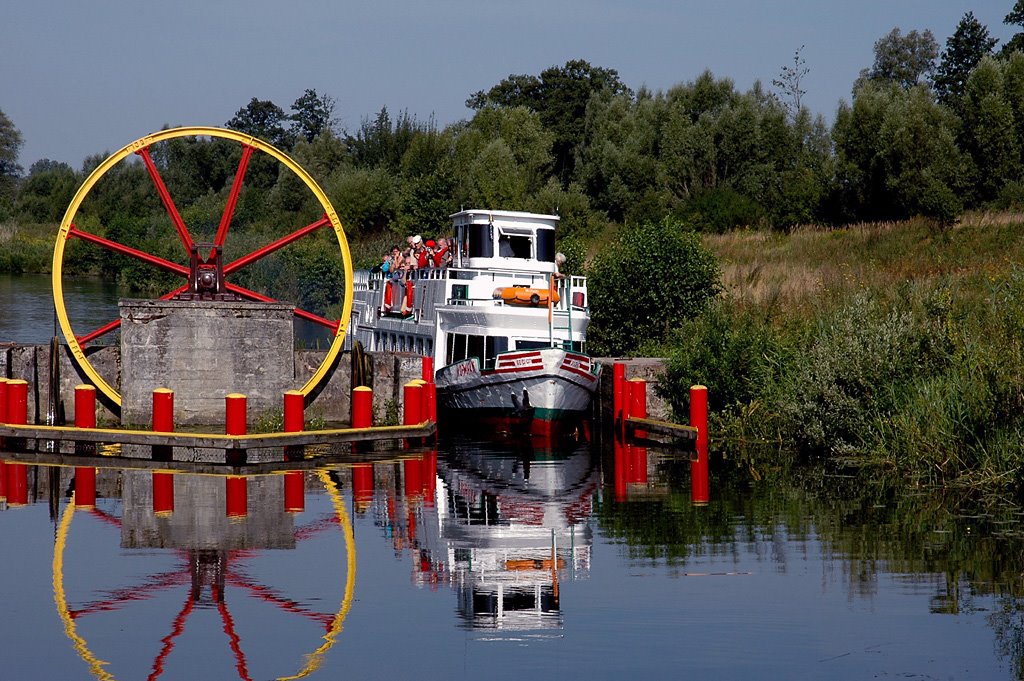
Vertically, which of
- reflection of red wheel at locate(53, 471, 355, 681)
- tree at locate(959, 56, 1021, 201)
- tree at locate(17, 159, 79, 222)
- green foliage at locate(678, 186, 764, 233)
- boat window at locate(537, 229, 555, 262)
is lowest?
reflection of red wheel at locate(53, 471, 355, 681)

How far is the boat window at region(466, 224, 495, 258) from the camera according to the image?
95.7ft

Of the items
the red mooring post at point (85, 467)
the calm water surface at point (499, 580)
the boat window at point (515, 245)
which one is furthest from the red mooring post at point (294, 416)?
the boat window at point (515, 245)

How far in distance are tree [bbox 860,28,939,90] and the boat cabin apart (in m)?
81.5

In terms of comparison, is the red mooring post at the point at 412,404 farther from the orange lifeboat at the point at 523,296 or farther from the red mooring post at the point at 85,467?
the red mooring post at the point at 85,467

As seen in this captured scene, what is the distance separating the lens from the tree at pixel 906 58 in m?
107

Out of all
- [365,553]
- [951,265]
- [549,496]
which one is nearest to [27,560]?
[365,553]

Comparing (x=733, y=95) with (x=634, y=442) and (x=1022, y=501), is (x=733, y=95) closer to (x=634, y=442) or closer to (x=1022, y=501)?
(x=634, y=442)

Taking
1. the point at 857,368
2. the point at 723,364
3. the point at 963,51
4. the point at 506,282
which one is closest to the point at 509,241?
the point at 506,282

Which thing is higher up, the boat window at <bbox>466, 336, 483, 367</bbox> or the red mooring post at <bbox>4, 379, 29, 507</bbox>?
the boat window at <bbox>466, 336, 483, 367</bbox>

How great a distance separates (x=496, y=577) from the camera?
14.2 m

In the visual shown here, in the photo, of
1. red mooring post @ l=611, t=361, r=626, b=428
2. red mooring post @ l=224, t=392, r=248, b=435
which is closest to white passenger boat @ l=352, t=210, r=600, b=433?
red mooring post @ l=611, t=361, r=626, b=428

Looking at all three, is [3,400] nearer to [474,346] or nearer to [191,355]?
[191,355]

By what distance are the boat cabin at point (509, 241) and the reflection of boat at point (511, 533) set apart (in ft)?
18.9

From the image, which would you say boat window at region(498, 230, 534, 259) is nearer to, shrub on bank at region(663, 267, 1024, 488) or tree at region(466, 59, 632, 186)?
shrub on bank at region(663, 267, 1024, 488)
